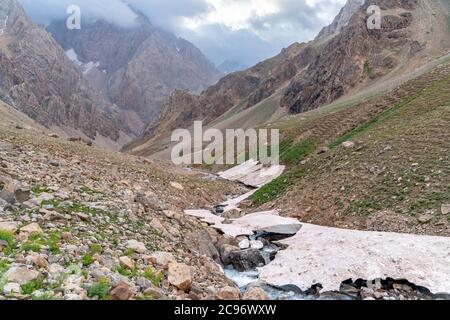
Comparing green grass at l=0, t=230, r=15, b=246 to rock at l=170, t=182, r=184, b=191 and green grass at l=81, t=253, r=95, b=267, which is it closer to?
green grass at l=81, t=253, r=95, b=267

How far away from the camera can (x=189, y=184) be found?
41344mm

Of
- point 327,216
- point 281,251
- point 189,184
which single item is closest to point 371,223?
point 327,216

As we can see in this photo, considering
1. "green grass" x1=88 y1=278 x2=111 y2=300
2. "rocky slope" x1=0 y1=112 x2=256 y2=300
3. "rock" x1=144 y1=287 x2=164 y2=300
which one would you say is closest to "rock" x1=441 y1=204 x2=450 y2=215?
"rocky slope" x1=0 y1=112 x2=256 y2=300

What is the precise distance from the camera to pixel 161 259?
15.0 meters

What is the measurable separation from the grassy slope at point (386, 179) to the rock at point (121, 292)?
53.1ft

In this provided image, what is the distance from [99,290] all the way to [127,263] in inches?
96.0

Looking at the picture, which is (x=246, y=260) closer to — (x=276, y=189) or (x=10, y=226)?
(x=10, y=226)

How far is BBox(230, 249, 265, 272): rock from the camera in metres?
20.5

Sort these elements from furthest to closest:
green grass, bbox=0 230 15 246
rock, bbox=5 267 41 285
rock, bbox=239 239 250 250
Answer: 1. rock, bbox=239 239 250 250
2. green grass, bbox=0 230 15 246
3. rock, bbox=5 267 41 285

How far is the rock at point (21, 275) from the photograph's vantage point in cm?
1073

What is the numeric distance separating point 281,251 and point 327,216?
6.21 m

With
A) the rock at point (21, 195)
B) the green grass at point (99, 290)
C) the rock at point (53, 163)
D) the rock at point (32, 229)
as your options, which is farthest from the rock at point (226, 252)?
the rock at point (53, 163)

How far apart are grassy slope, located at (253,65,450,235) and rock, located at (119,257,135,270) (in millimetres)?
15048
